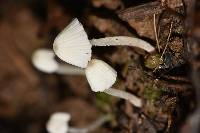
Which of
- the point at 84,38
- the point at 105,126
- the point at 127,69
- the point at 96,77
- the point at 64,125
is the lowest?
the point at 105,126

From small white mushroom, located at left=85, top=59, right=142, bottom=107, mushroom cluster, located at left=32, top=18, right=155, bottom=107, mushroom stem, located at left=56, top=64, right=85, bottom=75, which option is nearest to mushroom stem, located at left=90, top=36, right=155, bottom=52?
mushroom cluster, located at left=32, top=18, right=155, bottom=107

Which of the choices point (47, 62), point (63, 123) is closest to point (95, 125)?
point (63, 123)

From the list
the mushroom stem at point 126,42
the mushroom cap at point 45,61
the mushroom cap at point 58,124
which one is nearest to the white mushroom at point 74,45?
the mushroom stem at point 126,42

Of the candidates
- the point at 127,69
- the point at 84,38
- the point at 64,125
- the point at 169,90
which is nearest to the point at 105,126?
the point at 64,125

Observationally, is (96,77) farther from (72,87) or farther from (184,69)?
(72,87)

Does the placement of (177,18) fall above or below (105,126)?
above

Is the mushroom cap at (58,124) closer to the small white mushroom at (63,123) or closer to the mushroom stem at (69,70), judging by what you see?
the small white mushroom at (63,123)
